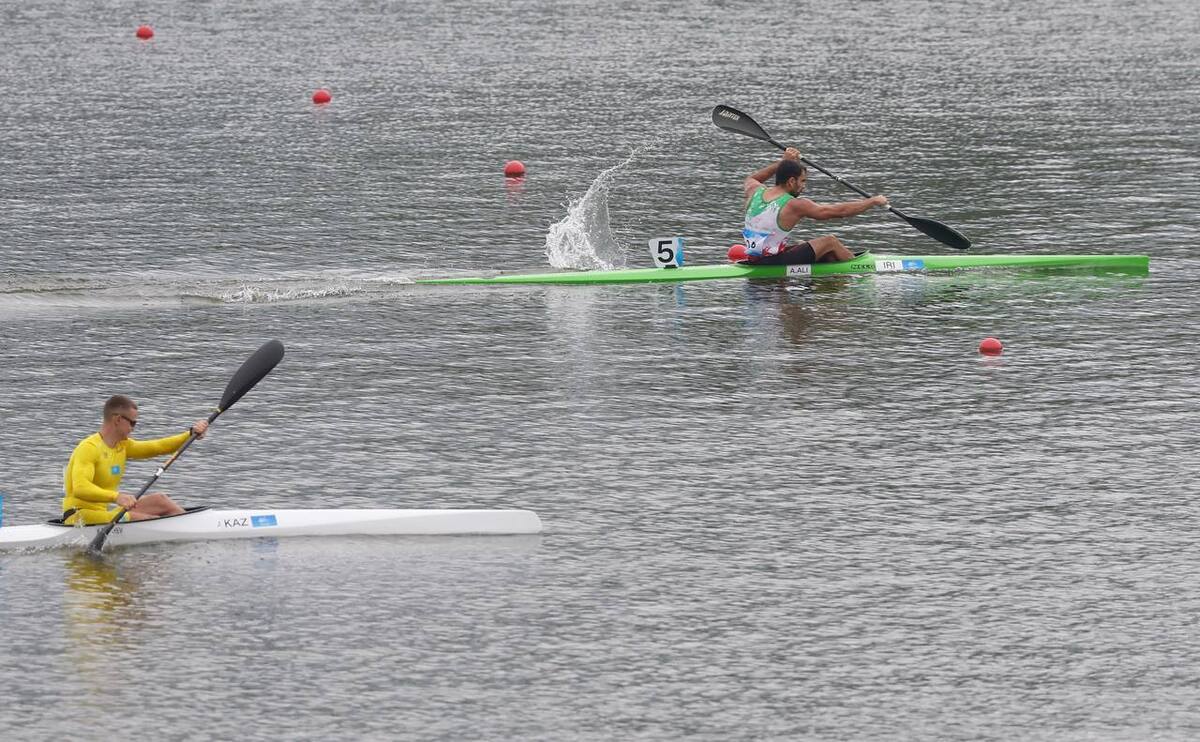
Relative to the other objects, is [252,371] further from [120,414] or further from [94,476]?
[94,476]

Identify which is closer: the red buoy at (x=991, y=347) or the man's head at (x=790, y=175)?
the red buoy at (x=991, y=347)

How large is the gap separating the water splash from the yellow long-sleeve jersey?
1121cm

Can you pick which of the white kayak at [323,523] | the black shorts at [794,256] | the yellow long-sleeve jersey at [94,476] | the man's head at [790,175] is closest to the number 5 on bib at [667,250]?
the black shorts at [794,256]

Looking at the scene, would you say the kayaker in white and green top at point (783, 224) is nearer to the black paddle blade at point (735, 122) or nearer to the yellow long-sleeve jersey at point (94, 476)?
the black paddle blade at point (735, 122)

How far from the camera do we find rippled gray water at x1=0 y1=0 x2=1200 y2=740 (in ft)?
44.4

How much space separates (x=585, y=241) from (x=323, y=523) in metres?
11.7

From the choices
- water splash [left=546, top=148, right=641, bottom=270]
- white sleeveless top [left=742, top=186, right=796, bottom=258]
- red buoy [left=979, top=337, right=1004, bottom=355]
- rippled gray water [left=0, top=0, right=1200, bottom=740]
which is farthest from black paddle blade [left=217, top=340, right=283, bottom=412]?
white sleeveless top [left=742, top=186, right=796, bottom=258]

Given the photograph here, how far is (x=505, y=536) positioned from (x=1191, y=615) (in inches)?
215

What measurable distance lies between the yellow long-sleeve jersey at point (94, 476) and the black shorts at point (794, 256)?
11.7 metres

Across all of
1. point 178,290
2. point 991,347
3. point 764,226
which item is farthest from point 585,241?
point 991,347

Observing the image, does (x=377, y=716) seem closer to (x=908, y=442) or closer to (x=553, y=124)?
(x=908, y=442)

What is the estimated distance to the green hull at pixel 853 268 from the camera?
85.1 ft

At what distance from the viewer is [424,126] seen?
37.1m

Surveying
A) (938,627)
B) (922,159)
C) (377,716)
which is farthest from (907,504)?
(922,159)
